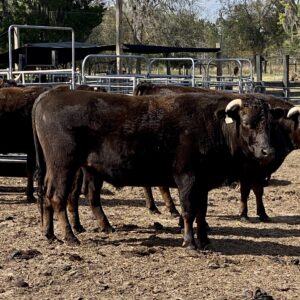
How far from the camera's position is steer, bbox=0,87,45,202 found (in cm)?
894

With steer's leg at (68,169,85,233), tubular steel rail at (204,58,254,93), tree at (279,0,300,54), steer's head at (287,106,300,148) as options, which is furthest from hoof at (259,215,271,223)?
tree at (279,0,300,54)

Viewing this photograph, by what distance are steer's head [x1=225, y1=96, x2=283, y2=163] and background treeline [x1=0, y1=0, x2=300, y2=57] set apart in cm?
2481

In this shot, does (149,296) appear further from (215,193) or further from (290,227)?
(215,193)

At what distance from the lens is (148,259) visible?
668 cm

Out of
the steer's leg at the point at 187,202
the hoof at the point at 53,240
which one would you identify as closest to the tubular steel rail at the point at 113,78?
the hoof at the point at 53,240

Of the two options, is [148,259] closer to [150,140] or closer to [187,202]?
[187,202]

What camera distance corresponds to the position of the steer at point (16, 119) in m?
8.94

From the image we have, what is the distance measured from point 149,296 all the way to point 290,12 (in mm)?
38425

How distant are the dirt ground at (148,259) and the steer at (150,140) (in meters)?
0.43

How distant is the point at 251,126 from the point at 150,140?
1.00 metres

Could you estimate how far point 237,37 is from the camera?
49.1 m

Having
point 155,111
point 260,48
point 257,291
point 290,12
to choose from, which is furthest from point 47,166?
point 260,48

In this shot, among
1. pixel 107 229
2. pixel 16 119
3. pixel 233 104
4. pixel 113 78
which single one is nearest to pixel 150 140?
pixel 233 104

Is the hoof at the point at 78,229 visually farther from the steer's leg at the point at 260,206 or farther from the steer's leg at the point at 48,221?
the steer's leg at the point at 260,206
